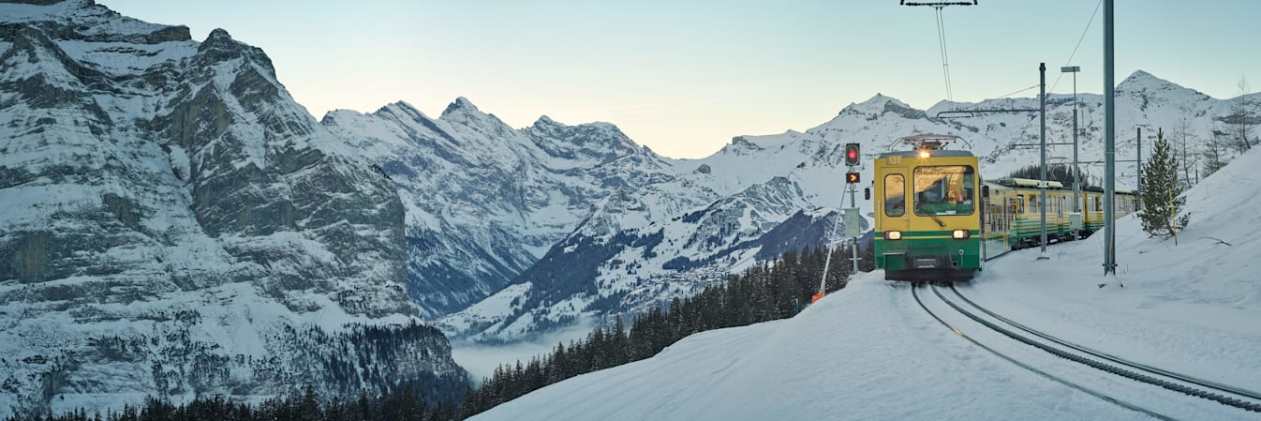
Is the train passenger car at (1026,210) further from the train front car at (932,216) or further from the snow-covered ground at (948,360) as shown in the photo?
the snow-covered ground at (948,360)

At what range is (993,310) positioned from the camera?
20812mm

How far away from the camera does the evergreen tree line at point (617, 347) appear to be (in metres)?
89.5

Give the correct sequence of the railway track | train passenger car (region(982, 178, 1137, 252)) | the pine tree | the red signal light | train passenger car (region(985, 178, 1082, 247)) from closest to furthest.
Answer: the railway track < the red signal light < the pine tree < train passenger car (region(982, 178, 1137, 252)) < train passenger car (region(985, 178, 1082, 247))

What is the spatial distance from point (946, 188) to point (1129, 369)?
64.4ft

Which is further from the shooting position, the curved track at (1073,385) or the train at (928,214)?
the train at (928,214)

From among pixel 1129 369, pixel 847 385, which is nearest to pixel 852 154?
pixel 1129 369

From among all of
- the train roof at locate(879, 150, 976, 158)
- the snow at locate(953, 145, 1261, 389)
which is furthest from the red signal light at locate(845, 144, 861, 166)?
the snow at locate(953, 145, 1261, 389)

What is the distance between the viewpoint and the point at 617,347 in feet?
333

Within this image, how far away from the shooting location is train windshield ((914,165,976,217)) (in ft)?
97.8

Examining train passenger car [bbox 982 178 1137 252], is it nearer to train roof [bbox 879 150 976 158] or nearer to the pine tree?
the pine tree

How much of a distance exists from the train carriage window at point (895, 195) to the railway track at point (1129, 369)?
1244 cm

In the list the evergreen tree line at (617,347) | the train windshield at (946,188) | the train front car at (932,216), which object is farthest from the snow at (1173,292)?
the evergreen tree line at (617,347)

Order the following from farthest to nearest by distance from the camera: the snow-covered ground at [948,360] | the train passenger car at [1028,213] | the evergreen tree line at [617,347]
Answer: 1. the evergreen tree line at [617,347]
2. the train passenger car at [1028,213]
3. the snow-covered ground at [948,360]

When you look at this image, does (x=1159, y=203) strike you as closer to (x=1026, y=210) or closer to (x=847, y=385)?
(x=1026, y=210)
